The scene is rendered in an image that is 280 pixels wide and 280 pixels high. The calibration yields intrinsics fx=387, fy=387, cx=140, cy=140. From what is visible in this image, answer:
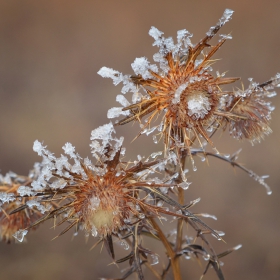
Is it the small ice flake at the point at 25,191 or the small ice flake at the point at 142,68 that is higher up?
the small ice flake at the point at 142,68

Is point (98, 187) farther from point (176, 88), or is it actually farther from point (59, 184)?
point (176, 88)

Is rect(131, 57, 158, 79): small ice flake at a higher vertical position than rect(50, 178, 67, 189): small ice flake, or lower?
higher

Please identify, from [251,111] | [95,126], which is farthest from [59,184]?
[95,126]

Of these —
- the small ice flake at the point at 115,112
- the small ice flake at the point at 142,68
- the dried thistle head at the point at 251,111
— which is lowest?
the dried thistle head at the point at 251,111

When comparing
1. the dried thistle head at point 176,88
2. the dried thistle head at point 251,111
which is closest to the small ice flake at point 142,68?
the dried thistle head at point 176,88

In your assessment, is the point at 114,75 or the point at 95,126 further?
the point at 95,126

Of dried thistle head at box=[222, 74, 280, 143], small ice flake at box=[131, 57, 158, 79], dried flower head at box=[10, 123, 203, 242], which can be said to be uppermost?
small ice flake at box=[131, 57, 158, 79]

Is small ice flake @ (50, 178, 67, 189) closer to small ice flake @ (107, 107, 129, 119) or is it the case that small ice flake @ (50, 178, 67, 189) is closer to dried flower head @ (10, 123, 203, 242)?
dried flower head @ (10, 123, 203, 242)

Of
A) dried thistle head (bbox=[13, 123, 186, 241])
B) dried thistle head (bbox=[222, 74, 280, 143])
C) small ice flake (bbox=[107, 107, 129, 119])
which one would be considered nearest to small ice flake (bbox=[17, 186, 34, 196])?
dried thistle head (bbox=[13, 123, 186, 241])

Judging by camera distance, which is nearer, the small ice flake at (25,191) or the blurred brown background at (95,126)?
the small ice flake at (25,191)

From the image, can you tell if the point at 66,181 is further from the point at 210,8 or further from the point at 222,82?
the point at 210,8

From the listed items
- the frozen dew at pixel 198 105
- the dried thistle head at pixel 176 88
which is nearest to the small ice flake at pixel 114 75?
the dried thistle head at pixel 176 88

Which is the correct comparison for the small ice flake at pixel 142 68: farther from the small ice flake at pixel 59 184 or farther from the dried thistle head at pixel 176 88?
the small ice flake at pixel 59 184

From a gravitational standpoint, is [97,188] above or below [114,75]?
below
